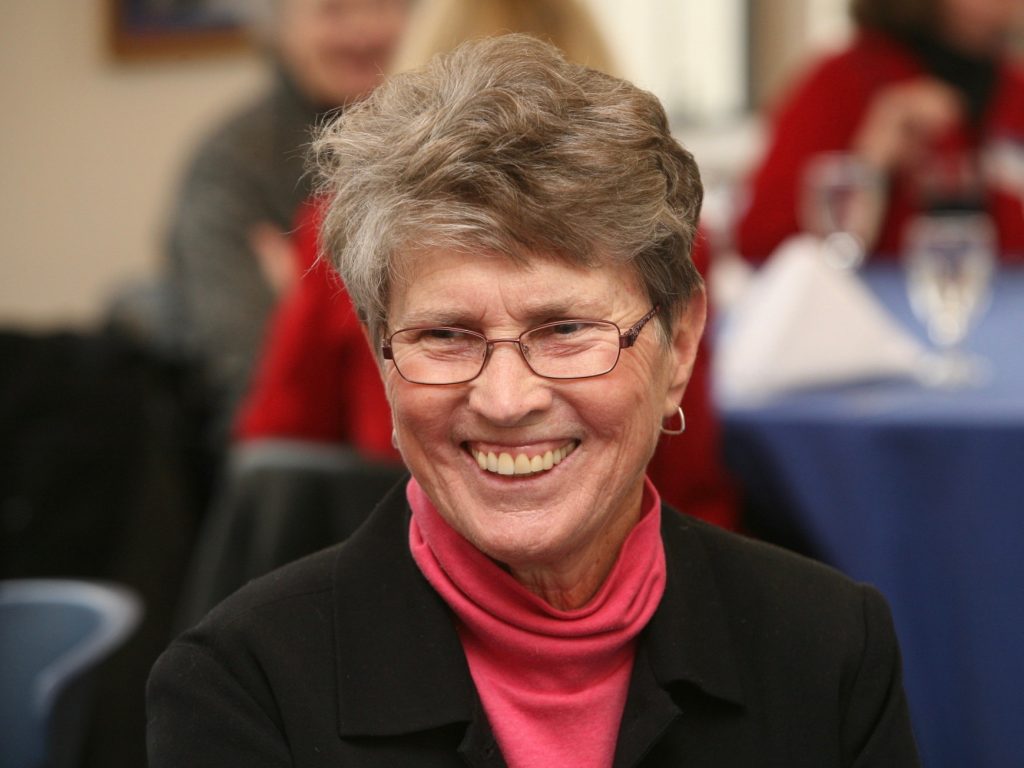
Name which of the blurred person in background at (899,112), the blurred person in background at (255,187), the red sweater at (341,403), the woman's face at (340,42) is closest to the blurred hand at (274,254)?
the blurred person in background at (255,187)

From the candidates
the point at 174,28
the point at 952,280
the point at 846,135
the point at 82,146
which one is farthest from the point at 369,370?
the point at 82,146

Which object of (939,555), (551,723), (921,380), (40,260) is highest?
(551,723)

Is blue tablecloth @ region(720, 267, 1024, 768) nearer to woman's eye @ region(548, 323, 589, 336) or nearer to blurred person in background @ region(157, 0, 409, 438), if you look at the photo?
woman's eye @ region(548, 323, 589, 336)

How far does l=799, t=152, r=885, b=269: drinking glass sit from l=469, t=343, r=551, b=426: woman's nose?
1.91 m

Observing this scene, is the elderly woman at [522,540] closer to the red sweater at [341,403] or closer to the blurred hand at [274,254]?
the red sweater at [341,403]

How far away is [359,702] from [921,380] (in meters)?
1.44

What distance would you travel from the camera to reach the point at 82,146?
686 cm

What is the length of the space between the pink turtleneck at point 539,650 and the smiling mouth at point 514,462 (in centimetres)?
9

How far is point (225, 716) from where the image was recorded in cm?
114

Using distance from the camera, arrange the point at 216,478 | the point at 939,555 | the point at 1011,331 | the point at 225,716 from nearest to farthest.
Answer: the point at 225,716, the point at 939,555, the point at 1011,331, the point at 216,478

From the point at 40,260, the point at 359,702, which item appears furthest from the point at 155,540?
the point at 40,260

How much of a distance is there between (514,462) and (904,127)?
7.99 feet

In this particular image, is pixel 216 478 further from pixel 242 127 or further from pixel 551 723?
pixel 551 723

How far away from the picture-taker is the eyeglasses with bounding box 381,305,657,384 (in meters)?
1.16
